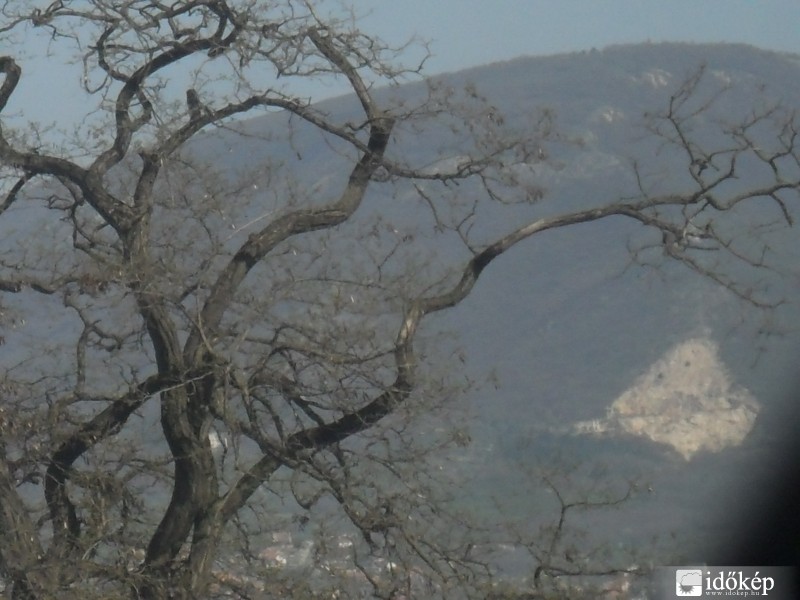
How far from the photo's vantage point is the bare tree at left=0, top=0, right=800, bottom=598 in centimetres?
719

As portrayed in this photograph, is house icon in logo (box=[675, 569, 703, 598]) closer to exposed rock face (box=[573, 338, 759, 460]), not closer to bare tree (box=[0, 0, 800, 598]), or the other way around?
bare tree (box=[0, 0, 800, 598])

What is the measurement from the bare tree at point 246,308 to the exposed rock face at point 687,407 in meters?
5.86

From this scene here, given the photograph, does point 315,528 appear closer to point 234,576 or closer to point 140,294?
point 234,576

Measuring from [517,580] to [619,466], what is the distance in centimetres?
550

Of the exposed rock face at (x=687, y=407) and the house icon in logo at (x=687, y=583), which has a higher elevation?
the exposed rock face at (x=687, y=407)

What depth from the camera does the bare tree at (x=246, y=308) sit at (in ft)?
23.6

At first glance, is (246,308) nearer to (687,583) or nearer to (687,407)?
(687,583)

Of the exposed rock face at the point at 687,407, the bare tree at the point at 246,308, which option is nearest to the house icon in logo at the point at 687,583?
the bare tree at the point at 246,308

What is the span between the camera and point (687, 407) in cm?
1514

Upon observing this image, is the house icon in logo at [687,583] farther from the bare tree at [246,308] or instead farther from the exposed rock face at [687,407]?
the exposed rock face at [687,407]

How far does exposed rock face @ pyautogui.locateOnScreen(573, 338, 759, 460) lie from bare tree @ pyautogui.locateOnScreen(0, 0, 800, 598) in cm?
586

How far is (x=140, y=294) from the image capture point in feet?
22.9

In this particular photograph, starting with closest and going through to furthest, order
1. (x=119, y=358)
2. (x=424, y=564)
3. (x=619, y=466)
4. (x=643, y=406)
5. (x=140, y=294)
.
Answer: (x=140, y=294), (x=424, y=564), (x=119, y=358), (x=619, y=466), (x=643, y=406)

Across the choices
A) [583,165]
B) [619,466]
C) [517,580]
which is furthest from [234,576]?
[583,165]
